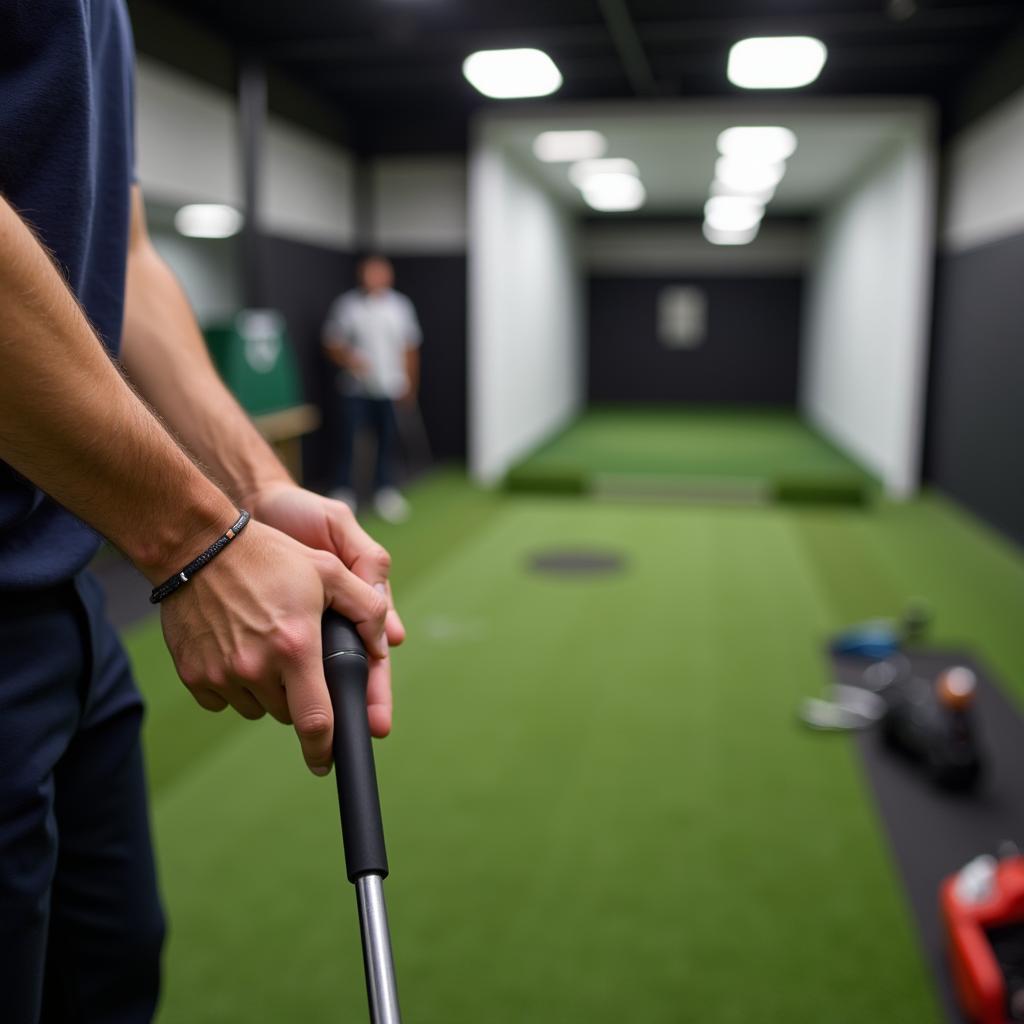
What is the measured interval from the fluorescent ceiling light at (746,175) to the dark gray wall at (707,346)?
3.62m

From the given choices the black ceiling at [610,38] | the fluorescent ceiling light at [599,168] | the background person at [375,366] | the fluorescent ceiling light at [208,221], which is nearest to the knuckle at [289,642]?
the black ceiling at [610,38]

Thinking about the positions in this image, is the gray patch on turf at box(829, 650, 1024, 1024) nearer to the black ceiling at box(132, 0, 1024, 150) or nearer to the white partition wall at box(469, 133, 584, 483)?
the black ceiling at box(132, 0, 1024, 150)

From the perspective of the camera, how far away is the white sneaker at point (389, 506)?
6.85 m

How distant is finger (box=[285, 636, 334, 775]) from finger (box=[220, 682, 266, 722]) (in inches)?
1.3

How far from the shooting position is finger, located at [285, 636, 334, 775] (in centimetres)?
72

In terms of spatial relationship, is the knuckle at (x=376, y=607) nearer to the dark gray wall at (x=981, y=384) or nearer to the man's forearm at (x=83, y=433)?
the man's forearm at (x=83, y=433)

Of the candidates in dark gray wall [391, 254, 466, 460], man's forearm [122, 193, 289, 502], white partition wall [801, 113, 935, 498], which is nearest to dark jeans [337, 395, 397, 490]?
dark gray wall [391, 254, 466, 460]

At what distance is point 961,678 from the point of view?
2857 millimetres

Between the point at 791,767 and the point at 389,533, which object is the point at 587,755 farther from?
the point at 389,533

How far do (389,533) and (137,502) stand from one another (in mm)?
5667

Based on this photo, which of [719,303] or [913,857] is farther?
[719,303]

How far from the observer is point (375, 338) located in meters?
6.90

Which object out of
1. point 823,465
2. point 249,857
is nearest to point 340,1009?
point 249,857

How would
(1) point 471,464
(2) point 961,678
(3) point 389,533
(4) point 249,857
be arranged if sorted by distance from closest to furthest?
1. (4) point 249,857
2. (2) point 961,678
3. (3) point 389,533
4. (1) point 471,464
